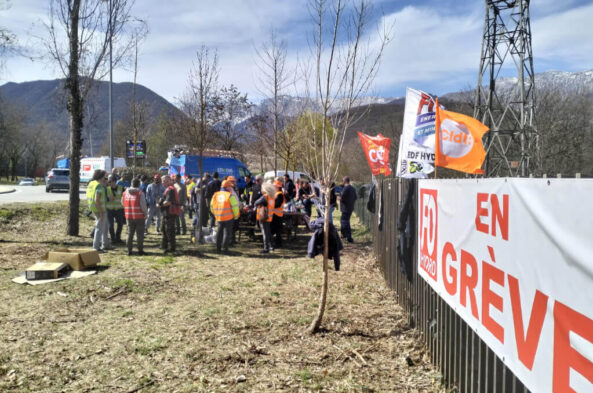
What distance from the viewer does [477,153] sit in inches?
253

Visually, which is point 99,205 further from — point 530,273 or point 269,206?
point 530,273

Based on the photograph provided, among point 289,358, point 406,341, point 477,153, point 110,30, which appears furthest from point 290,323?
point 110,30

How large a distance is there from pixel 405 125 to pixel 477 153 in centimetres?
159

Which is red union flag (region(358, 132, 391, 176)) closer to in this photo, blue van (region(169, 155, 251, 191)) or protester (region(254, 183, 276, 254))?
protester (region(254, 183, 276, 254))

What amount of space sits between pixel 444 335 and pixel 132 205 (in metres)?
7.69

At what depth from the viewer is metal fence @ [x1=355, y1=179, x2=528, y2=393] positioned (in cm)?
293

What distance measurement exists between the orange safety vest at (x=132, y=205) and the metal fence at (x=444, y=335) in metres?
5.69

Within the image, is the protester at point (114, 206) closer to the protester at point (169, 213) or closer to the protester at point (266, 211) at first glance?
the protester at point (169, 213)

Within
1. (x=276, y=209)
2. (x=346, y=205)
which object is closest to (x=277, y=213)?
(x=276, y=209)

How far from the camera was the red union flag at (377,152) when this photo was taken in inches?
404

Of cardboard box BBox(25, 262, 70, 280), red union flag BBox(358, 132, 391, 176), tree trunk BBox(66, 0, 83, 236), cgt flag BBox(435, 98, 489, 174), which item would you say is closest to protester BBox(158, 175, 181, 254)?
cardboard box BBox(25, 262, 70, 280)

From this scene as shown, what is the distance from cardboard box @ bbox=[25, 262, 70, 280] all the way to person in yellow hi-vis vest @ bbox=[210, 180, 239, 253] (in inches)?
139

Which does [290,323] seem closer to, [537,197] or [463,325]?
[463,325]

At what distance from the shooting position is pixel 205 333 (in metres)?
5.38
